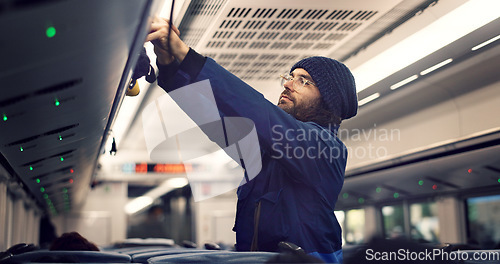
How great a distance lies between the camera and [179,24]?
4.57 m

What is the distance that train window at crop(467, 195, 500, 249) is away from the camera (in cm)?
734

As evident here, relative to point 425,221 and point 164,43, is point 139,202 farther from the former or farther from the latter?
point 164,43

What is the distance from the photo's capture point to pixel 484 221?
7.64m

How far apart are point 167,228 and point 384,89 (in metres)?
17.5

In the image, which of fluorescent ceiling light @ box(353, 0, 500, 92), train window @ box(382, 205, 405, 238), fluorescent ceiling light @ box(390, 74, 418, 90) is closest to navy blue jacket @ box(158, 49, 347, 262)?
fluorescent ceiling light @ box(353, 0, 500, 92)

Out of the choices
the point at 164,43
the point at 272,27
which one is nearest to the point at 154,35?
the point at 164,43

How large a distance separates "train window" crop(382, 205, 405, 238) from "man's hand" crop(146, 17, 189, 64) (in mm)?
8860

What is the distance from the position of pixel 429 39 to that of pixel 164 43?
350 cm

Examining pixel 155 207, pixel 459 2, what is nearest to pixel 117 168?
pixel 459 2

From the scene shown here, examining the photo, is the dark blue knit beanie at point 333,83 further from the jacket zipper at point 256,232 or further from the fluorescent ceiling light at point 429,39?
the fluorescent ceiling light at point 429,39

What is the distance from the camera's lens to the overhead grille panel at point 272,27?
13.6ft

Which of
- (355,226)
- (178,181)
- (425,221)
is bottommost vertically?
(355,226)

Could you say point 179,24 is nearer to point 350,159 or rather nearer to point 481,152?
point 481,152

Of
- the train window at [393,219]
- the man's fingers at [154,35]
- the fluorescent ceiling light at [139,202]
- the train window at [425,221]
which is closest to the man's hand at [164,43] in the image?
the man's fingers at [154,35]
